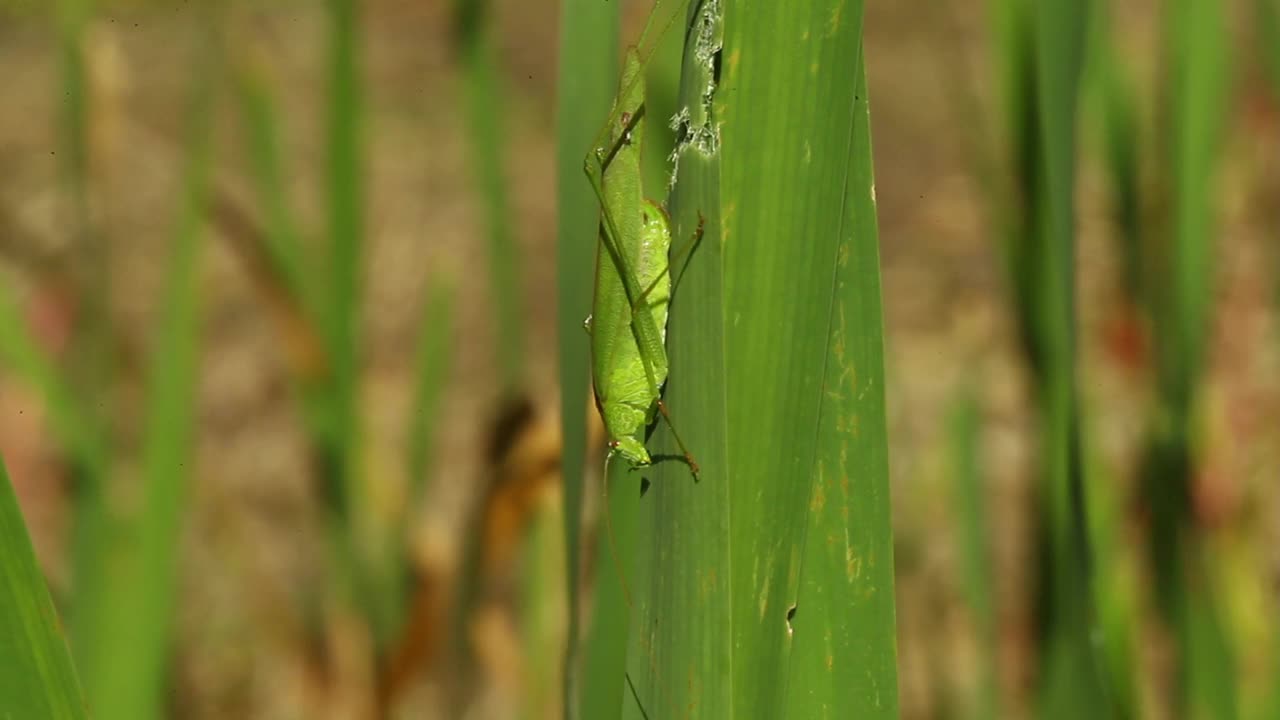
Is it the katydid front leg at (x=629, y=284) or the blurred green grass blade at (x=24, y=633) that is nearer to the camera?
the blurred green grass blade at (x=24, y=633)

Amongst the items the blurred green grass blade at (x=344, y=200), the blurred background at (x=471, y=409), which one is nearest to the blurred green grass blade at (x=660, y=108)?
the blurred background at (x=471, y=409)

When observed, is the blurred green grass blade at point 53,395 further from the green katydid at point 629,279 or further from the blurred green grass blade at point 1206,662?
the blurred green grass blade at point 1206,662

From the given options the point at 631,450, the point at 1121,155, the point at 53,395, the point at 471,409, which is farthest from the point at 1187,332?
the point at 471,409

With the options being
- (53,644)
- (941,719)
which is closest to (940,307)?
(941,719)

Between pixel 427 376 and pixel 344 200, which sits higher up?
pixel 344 200

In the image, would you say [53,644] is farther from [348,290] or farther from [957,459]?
Answer: [957,459]

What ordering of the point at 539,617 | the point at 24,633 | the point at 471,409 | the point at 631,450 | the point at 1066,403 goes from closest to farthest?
the point at 24,633, the point at 1066,403, the point at 631,450, the point at 539,617, the point at 471,409

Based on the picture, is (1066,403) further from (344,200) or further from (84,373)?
(84,373)
